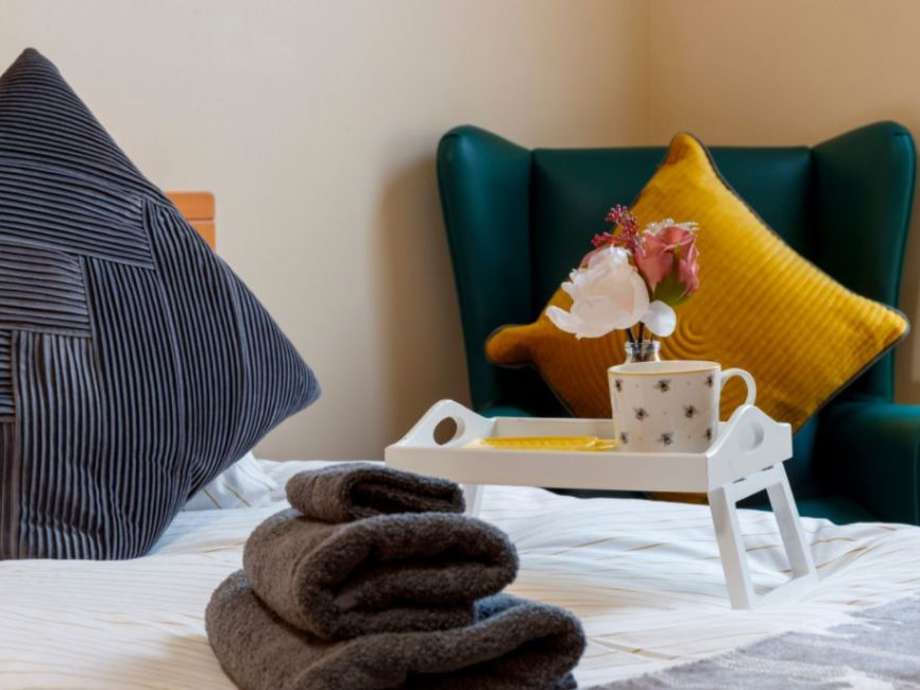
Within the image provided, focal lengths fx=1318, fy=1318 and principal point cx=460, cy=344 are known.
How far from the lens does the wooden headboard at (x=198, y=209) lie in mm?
2002

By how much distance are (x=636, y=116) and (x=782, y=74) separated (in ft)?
1.15

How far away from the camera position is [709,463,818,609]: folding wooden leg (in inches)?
43.8

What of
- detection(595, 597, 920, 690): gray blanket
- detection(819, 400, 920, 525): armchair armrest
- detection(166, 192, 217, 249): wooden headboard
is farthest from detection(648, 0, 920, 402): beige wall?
detection(595, 597, 920, 690): gray blanket

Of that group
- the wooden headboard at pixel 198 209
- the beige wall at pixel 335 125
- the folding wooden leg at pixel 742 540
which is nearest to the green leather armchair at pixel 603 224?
the beige wall at pixel 335 125

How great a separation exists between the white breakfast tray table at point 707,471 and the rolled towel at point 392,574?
40cm

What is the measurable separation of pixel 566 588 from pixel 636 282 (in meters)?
0.32

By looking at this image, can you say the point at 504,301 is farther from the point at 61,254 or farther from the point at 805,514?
the point at 61,254

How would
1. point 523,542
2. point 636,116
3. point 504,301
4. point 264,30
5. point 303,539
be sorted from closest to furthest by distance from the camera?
point 303,539 → point 523,542 → point 264,30 → point 504,301 → point 636,116

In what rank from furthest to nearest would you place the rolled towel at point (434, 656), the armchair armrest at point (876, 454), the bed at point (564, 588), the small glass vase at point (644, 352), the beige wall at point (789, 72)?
1. the beige wall at point (789, 72)
2. the armchair armrest at point (876, 454)
3. the small glass vase at point (644, 352)
4. the bed at point (564, 588)
5. the rolled towel at point (434, 656)

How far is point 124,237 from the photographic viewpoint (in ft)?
4.83

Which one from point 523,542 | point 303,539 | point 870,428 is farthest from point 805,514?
point 303,539

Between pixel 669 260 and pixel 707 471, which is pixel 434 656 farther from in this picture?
pixel 669 260

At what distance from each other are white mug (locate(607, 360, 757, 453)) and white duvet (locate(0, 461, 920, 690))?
113 mm

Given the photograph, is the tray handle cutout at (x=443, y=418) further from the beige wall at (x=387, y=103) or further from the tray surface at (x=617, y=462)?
the beige wall at (x=387, y=103)
